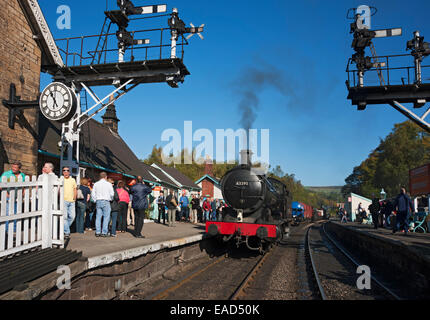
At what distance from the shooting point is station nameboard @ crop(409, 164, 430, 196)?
1870 centimetres

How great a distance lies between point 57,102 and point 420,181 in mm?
19429

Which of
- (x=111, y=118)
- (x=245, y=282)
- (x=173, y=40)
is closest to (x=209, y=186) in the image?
(x=111, y=118)

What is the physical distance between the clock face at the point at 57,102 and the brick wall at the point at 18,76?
105 cm

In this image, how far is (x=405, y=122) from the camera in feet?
172

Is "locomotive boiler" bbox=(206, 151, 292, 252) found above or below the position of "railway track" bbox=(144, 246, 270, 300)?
above

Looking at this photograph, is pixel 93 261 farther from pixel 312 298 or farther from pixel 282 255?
pixel 282 255

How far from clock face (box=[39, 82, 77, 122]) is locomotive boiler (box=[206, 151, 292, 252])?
4987 mm

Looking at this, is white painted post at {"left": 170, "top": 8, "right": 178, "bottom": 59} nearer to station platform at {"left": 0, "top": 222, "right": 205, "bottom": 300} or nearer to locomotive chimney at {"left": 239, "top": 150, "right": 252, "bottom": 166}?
locomotive chimney at {"left": 239, "top": 150, "right": 252, "bottom": 166}

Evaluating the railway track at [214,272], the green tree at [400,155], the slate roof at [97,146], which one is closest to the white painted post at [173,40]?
the slate roof at [97,146]

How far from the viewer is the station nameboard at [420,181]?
1870 centimetres

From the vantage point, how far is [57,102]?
8781mm

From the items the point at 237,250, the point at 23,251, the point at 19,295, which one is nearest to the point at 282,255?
the point at 237,250
